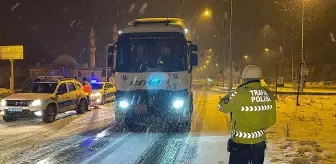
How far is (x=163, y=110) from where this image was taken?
12.4m

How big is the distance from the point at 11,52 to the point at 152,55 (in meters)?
15.6

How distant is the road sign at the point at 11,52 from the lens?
2497 centimetres

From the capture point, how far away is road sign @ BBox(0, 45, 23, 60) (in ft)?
81.9

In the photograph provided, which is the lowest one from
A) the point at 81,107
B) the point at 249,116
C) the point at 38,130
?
the point at 38,130

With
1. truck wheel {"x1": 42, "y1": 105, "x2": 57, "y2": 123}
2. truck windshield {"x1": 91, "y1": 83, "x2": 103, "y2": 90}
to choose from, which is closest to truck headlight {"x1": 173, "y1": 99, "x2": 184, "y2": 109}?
truck wheel {"x1": 42, "y1": 105, "x2": 57, "y2": 123}

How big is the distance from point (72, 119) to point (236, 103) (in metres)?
12.8

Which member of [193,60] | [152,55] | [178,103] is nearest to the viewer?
[178,103]

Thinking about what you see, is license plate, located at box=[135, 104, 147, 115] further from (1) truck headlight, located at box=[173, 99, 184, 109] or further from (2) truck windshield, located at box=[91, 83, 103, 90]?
(2) truck windshield, located at box=[91, 83, 103, 90]

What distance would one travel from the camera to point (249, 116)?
15.2 feet

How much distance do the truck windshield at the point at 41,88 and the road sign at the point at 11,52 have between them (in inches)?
361

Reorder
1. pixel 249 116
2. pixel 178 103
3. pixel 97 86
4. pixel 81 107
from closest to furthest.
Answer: pixel 249 116 → pixel 178 103 → pixel 81 107 → pixel 97 86

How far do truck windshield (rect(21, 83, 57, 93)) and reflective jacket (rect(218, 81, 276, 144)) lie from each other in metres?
12.8

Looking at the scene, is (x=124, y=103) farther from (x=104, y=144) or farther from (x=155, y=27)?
(x=155, y=27)

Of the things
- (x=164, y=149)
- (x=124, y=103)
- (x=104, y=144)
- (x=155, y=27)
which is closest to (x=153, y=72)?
(x=124, y=103)
